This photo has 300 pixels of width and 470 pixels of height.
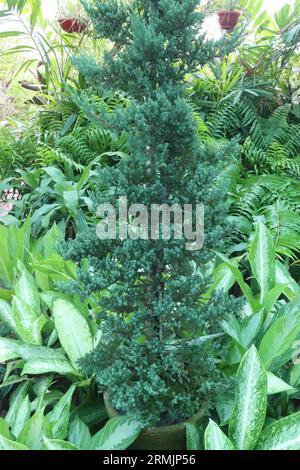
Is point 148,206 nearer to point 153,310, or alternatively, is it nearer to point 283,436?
point 153,310

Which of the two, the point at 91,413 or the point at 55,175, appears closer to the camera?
the point at 91,413

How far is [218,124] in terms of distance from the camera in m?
2.95

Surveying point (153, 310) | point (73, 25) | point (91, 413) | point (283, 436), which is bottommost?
point (91, 413)

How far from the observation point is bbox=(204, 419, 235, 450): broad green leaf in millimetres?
1021

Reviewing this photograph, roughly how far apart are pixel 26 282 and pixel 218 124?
1778mm

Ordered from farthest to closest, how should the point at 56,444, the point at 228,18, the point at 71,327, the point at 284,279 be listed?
1. the point at 228,18
2. the point at 284,279
3. the point at 71,327
4. the point at 56,444

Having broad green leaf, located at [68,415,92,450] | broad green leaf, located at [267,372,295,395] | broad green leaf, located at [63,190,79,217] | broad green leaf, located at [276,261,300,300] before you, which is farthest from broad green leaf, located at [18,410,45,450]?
broad green leaf, located at [63,190,79,217]

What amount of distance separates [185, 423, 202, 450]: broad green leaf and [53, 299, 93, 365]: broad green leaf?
1.26ft

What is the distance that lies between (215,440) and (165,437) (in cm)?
17

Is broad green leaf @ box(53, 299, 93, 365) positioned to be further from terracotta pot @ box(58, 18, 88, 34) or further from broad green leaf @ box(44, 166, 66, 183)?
terracotta pot @ box(58, 18, 88, 34)

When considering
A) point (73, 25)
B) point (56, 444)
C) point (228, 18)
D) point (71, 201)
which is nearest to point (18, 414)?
point (56, 444)

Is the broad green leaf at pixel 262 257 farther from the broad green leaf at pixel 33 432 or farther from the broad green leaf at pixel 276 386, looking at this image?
the broad green leaf at pixel 33 432

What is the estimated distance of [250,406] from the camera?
1.10 metres
